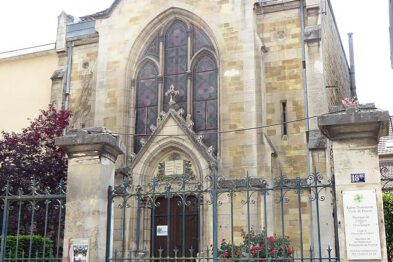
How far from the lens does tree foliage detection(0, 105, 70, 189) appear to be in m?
17.8

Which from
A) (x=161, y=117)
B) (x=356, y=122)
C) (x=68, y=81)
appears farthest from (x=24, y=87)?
(x=356, y=122)

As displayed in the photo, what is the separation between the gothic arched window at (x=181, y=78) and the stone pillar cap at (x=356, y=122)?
10721 millimetres

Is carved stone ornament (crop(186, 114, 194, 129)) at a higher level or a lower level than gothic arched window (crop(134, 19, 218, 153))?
lower

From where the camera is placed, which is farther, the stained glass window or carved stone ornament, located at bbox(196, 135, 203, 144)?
the stained glass window

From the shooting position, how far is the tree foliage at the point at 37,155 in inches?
699

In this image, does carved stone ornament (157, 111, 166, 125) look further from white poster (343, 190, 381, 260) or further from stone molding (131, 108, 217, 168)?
white poster (343, 190, 381, 260)

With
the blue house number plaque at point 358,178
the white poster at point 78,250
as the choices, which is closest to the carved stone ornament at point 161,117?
the white poster at point 78,250

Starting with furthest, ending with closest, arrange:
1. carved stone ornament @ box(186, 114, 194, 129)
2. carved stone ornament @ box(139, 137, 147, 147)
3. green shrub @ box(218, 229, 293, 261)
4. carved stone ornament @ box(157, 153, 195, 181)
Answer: carved stone ornament @ box(139, 137, 147, 147) < carved stone ornament @ box(157, 153, 195, 181) < carved stone ornament @ box(186, 114, 194, 129) < green shrub @ box(218, 229, 293, 261)

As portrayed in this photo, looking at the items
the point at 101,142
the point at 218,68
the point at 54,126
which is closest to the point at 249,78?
the point at 218,68

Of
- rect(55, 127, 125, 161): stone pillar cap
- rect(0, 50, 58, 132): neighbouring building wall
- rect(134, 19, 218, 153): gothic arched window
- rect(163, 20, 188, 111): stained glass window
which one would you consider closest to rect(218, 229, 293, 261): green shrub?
rect(55, 127, 125, 161): stone pillar cap

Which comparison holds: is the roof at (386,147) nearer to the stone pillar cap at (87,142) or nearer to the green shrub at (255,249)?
the green shrub at (255,249)

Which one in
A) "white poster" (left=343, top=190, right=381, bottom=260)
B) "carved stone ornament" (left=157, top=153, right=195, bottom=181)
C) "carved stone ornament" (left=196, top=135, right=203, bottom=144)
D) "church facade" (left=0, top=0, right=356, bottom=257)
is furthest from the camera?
"carved stone ornament" (left=157, top=153, right=195, bottom=181)

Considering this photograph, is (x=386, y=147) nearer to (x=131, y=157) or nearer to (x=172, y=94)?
(x=172, y=94)

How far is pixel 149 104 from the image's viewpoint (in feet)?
62.3
